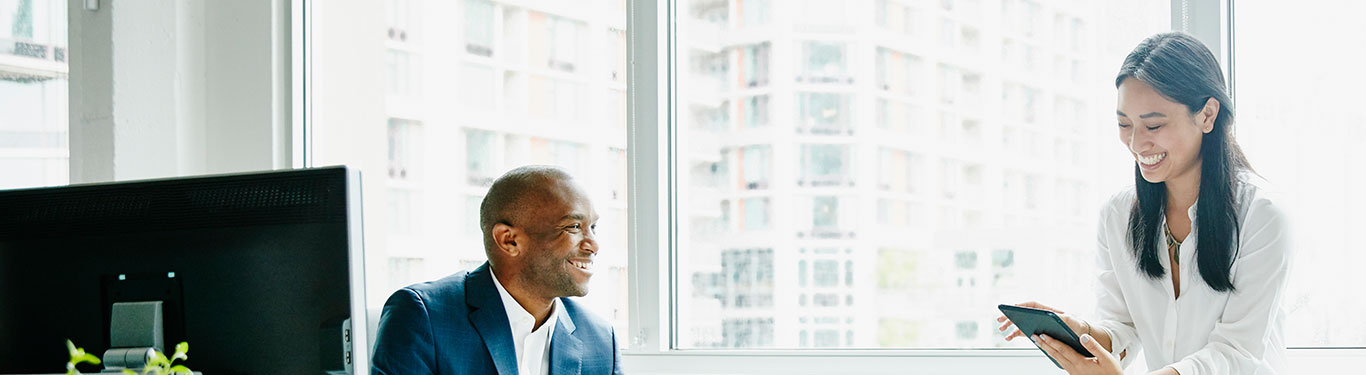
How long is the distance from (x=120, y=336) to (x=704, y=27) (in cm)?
193

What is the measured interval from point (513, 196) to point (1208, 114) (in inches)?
49.6

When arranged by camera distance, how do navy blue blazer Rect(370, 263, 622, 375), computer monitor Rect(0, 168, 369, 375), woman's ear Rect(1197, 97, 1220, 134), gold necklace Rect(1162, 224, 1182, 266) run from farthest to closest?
gold necklace Rect(1162, 224, 1182, 266)
woman's ear Rect(1197, 97, 1220, 134)
navy blue blazer Rect(370, 263, 622, 375)
computer monitor Rect(0, 168, 369, 375)

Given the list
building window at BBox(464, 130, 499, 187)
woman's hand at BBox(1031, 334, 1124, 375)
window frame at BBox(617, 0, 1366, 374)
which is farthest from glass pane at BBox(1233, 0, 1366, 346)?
building window at BBox(464, 130, 499, 187)

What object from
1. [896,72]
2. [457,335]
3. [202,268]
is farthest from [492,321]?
[896,72]

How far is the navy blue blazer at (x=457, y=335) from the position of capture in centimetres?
176

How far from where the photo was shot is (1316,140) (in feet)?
8.34

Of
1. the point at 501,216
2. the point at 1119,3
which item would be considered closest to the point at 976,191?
the point at 1119,3

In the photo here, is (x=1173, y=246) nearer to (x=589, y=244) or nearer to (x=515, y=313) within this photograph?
(x=589, y=244)

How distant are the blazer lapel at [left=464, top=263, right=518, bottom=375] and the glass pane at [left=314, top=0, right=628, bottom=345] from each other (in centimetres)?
123

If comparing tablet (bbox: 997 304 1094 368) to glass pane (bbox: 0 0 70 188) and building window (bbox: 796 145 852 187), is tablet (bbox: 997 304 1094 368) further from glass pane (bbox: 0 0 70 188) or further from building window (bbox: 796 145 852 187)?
glass pane (bbox: 0 0 70 188)

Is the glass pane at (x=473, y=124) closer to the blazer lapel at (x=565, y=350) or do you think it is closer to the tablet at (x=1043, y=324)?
the blazer lapel at (x=565, y=350)

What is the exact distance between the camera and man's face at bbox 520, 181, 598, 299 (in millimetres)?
1896

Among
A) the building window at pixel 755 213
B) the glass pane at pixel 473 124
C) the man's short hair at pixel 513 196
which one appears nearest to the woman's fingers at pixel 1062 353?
the man's short hair at pixel 513 196

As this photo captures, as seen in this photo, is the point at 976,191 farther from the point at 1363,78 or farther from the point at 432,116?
the point at 432,116
